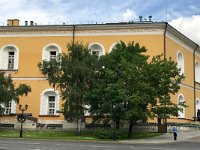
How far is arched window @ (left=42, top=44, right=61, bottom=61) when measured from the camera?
5306 centimetres

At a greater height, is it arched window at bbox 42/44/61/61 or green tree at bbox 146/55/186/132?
arched window at bbox 42/44/61/61

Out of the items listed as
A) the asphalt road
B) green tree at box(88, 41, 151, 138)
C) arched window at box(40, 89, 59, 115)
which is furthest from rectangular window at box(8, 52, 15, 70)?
the asphalt road

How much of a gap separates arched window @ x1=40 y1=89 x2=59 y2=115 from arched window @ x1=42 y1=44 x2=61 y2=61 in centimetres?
402

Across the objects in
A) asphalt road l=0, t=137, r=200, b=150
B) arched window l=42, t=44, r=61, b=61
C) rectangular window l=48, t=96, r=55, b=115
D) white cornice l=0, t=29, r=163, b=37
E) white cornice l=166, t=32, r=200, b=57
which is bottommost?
asphalt road l=0, t=137, r=200, b=150

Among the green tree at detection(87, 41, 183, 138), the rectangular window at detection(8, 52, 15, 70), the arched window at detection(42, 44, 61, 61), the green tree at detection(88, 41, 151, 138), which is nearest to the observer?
the green tree at detection(88, 41, 151, 138)

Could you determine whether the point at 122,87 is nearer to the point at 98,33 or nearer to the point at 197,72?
the point at 98,33

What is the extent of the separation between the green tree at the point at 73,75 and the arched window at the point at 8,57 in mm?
11098

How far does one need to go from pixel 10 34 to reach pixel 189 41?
22.3m

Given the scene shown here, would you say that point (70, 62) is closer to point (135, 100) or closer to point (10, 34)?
point (135, 100)

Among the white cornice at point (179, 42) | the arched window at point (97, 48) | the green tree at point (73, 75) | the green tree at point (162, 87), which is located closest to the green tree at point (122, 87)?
the green tree at point (162, 87)

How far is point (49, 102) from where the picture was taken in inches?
2087

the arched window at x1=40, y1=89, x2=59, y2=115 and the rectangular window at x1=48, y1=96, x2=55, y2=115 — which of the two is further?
the rectangular window at x1=48, y1=96, x2=55, y2=115

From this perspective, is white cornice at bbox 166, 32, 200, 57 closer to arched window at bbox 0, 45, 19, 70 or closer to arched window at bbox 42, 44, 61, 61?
arched window at bbox 42, 44, 61, 61

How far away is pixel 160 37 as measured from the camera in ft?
164
